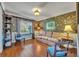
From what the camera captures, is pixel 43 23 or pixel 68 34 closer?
pixel 68 34

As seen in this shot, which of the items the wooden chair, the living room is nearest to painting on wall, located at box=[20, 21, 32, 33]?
the living room

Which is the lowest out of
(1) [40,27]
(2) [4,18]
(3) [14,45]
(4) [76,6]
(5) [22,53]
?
(5) [22,53]

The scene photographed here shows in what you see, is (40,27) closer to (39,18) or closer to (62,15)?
(39,18)

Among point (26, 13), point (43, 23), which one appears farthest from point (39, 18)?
point (26, 13)

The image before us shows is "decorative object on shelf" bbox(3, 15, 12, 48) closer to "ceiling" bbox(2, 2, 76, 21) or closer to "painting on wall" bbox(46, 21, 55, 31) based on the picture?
"ceiling" bbox(2, 2, 76, 21)

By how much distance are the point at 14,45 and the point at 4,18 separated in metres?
0.55

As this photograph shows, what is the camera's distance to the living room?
1.97 meters

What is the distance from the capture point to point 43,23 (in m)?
2.10

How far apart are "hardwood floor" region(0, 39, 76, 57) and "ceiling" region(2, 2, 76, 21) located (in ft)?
1.66

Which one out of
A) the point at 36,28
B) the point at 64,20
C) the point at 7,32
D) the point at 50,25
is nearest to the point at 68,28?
the point at 64,20

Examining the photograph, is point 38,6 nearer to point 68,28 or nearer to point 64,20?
point 64,20

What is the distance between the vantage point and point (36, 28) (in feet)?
6.84

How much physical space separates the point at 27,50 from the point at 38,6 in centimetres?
88

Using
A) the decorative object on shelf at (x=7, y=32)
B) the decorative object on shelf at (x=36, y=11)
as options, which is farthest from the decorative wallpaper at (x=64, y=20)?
the decorative object on shelf at (x=7, y=32)
